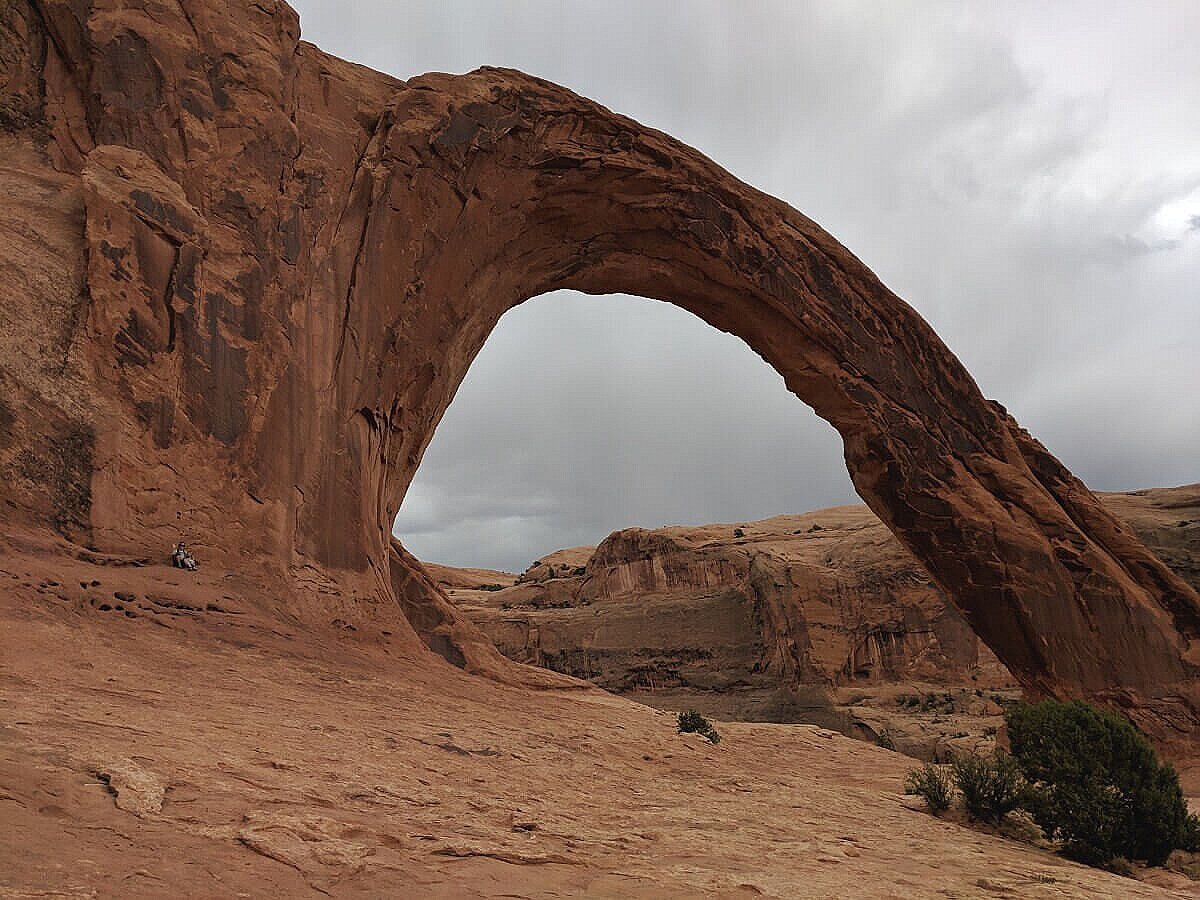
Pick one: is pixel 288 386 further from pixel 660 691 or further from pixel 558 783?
pixel 660 691

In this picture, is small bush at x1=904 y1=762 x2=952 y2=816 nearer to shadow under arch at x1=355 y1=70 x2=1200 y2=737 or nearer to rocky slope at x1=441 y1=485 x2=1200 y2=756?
shadow under arch at x1=355 y1=70 x2=1200 y2=737

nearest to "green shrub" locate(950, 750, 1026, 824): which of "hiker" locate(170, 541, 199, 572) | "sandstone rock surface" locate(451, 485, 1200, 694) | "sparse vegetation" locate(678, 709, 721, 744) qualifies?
"sparse vegetation" locate(678, 709, 721, 744)

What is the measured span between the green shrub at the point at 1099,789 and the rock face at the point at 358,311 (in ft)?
29.7

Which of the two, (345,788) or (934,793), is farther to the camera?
(934,793)

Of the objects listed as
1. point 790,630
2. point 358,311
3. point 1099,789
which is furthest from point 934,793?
point 790,630

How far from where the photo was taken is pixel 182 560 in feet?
31.1

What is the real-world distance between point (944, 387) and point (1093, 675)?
24.6 ft

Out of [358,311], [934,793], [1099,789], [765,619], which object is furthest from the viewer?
[765,619]

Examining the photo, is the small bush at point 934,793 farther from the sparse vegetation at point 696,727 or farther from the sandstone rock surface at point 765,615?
the sandstone rock surface at point 765,615

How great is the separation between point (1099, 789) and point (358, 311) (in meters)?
12.4

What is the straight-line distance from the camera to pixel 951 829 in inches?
304

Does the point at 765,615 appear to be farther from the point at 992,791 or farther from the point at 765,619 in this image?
the point at 992,791

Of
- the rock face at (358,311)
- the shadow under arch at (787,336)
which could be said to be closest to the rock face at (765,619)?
the shadow under arch at (787,336)

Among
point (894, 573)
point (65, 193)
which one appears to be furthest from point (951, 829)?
point (894, 573)
